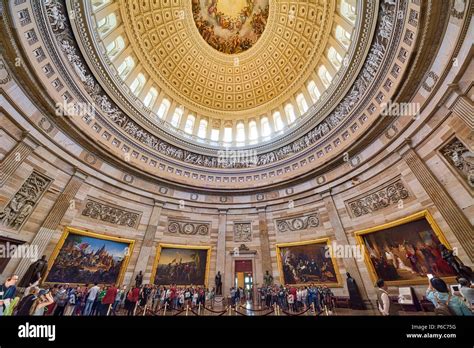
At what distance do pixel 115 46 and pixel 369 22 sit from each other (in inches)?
726

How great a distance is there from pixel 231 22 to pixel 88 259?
25.9 metres

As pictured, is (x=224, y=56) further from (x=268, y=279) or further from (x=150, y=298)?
(x=150, y=298)

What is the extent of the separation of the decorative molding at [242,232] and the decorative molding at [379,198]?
7.00 metres

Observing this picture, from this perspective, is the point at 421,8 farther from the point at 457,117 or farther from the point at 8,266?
the point at 8,266

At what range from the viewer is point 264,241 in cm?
1390

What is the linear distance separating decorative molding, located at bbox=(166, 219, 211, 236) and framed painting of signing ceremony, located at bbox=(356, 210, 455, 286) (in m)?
10.3

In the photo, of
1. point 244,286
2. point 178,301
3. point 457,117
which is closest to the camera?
point 457,117

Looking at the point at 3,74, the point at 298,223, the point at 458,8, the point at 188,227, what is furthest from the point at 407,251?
the point at 3,74

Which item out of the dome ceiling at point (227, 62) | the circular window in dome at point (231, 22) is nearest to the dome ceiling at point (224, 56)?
the dome ceiling at point (227, 62)

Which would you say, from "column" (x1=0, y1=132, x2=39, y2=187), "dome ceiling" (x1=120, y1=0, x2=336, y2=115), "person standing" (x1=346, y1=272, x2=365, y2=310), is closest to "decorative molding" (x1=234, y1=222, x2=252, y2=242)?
"person standing" (x1=346, y1=272, x2=365, y2=310)

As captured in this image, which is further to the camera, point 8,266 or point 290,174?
point 290,174

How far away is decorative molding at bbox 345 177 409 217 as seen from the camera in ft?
31.1

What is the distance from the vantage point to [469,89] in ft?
21.7

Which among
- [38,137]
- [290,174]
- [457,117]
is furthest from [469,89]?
[38,137]
